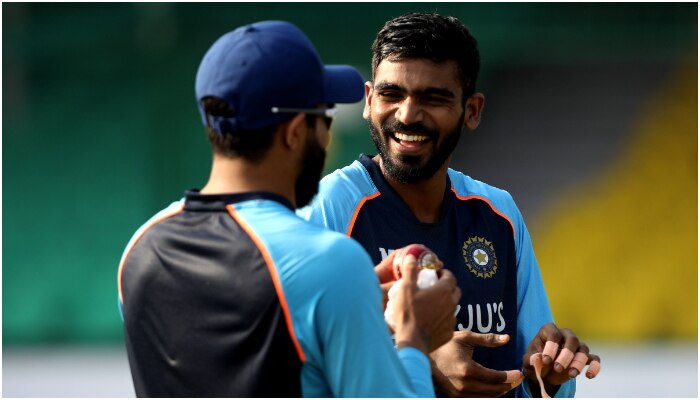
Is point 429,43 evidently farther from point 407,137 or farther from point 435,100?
point 407,137

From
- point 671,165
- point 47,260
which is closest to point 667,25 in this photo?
point 671,165

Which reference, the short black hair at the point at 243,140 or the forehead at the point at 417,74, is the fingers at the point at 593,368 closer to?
the forehead at the point at 417,74

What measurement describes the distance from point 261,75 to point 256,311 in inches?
19.0

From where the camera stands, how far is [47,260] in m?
11.6

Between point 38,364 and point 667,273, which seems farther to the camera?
point 667,273

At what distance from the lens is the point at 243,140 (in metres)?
2.25

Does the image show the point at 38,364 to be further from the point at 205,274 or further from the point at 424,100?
the point at 205,274

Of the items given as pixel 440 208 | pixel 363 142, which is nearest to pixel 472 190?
pixel 440 208

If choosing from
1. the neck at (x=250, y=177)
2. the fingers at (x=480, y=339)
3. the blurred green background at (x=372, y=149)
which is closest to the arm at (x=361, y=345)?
the neck at (x=250, y=177)

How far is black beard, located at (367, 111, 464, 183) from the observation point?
3236mm

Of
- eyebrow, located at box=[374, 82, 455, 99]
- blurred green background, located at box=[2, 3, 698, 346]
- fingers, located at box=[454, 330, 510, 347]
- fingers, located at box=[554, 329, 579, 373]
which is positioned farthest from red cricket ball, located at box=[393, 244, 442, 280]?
blurred green background, located at box=[2, 3, 698, 346]

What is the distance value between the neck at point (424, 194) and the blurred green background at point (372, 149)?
7.83 meters

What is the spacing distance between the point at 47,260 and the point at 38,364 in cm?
147

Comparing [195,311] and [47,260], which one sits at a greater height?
[195,311]
